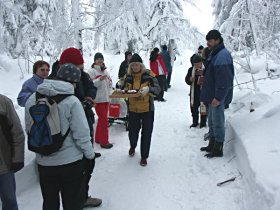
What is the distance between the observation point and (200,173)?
512 cm

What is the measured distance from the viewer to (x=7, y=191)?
320cm

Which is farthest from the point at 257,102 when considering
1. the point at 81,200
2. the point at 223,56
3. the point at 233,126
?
the point at 81,200

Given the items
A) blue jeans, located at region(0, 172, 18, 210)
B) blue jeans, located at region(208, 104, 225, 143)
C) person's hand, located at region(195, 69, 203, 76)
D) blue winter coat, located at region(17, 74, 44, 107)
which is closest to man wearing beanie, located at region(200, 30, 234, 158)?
blue jeans, located at region(208, 104, 225, 143)

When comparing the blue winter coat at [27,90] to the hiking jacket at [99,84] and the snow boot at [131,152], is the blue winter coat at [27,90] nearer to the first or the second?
the hiking jacket at [99,84]

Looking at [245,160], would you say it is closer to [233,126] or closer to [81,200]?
[233,126]

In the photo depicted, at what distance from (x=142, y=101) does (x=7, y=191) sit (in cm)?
279

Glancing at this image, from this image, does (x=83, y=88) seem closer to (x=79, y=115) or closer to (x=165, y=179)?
(x=79, y=115)

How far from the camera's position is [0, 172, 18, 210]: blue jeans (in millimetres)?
3146

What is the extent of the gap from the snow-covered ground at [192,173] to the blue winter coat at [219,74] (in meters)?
0.88

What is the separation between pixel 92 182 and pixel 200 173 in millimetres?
1780

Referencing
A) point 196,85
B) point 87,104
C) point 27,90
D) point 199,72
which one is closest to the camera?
point 87,104

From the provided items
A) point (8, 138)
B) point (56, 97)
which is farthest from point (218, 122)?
point (8, 138)

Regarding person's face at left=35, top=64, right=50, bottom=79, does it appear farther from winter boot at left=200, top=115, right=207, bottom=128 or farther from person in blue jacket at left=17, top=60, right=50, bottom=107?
winter boot at left=200, top=115, right=207, bottom=128

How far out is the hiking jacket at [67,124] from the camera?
2.83 m
